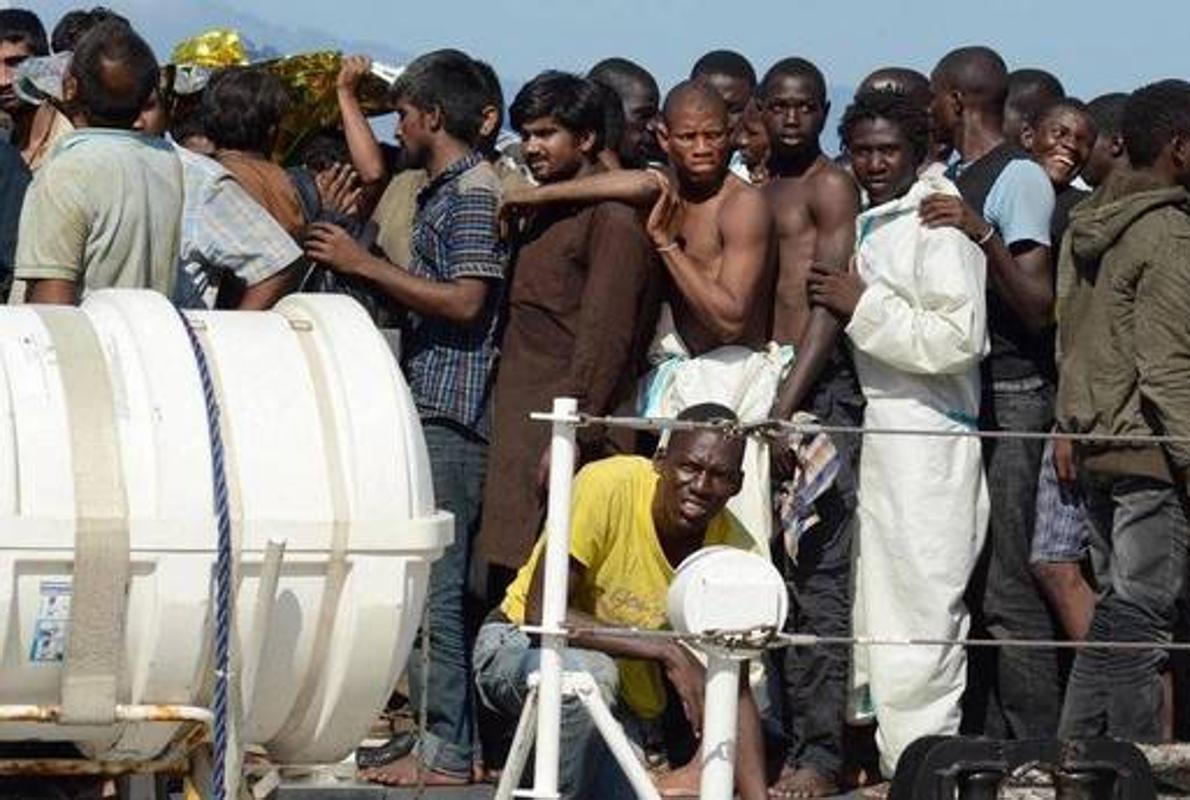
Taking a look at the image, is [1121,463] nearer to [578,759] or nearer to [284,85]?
[578,759]

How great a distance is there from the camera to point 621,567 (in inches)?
313

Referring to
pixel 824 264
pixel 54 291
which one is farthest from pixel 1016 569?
pixel 54 291

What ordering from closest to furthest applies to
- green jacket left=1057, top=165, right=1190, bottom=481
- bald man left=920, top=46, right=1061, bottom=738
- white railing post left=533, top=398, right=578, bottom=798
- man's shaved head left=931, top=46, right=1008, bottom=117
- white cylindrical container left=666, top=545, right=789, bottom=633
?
1. white cylindrical container left=666, top=545, right=789, bottom=633
2. white railing post left=533, top=398, right=578, bottom=798
3. green jacket left=1057, top=165, right=1190, bottom=481
4. bald man left=920, top=46, right=1061, bottom=738
5. man's shaved head left=931, top=46, right=1008, bottom=117

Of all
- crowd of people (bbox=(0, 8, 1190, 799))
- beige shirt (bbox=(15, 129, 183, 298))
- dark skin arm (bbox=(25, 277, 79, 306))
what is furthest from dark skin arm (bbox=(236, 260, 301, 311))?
dark skin arm (bbox=(25, 277, 79, 306))

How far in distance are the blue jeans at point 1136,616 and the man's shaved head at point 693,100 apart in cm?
158

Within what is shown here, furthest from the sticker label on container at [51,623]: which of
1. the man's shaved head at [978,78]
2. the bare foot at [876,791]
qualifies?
the man's shaved head at [978,78]

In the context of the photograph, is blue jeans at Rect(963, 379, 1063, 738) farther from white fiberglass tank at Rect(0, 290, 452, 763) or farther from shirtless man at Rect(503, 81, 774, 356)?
white fiberglass tank at Rect(0, 290, 452, 763)

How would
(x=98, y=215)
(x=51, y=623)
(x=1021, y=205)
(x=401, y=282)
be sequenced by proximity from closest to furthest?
(x=51, y=623), (x=98, y=215), (x=401, y=282), (x=1021, y=205)

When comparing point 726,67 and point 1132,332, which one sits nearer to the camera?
point 1132,332

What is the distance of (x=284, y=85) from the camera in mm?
10141

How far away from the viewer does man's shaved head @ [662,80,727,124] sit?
907 centimetres

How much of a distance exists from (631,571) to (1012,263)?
1.89 meters

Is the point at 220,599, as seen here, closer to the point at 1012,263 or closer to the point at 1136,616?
the point at 1136,616

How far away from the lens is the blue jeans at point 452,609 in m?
8.98
